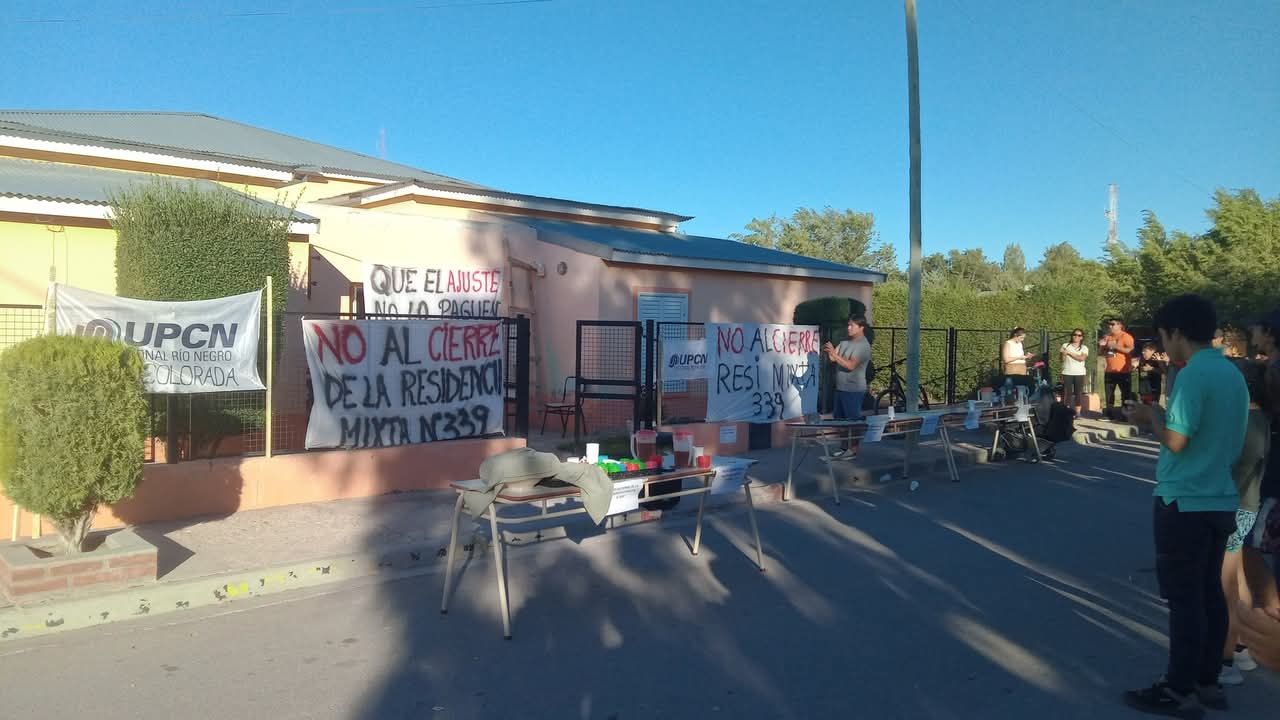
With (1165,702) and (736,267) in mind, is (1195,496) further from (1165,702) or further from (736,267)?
(736,267)

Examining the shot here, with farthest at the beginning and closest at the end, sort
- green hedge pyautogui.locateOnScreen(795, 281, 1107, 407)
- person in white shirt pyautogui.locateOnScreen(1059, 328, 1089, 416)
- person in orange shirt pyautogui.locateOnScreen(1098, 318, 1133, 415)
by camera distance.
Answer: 1. green hedge pyautogui.locateOnScreen(795, 281, 1107, 407)
2. person in white shirt pyautogui.locateOnScreen(1059, 328, 1089, 416)
3. person in orange shirt pyautogui.locateOnScreen(1098, 318, 1133, 415)

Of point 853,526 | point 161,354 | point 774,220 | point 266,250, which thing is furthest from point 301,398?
point 774,220

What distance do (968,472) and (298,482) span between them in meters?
8.76

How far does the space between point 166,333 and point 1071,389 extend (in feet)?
51.6

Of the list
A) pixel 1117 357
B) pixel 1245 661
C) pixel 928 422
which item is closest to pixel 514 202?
pixel 928 422

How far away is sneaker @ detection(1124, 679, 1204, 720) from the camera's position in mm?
4434

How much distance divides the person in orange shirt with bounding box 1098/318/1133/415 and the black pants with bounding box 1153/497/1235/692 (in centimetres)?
1353

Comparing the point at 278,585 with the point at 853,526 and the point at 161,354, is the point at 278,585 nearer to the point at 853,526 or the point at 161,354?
the point at 161,354

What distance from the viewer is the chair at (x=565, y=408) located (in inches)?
541

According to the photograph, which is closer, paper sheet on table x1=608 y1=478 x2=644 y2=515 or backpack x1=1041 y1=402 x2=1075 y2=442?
paper sheet on table x1=608 y1=478 x2=644 y2=515

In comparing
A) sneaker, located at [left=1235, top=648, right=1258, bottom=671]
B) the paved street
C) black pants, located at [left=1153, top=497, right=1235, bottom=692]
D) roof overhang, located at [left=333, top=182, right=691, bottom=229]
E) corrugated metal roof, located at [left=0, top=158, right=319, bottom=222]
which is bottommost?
the paved street

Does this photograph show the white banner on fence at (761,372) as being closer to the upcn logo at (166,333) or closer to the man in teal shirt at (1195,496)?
the upcn logo at (166,333)

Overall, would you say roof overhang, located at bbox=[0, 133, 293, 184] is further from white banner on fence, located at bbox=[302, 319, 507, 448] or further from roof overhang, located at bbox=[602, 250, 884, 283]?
white banner on fence, located at bbox=[302, 319, 507, 448]

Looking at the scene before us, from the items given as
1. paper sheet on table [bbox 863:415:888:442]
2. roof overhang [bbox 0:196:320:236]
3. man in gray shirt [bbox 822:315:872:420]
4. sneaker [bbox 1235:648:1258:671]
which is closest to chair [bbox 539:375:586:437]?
man in gray shirt [bbox 822:315:872:420]
